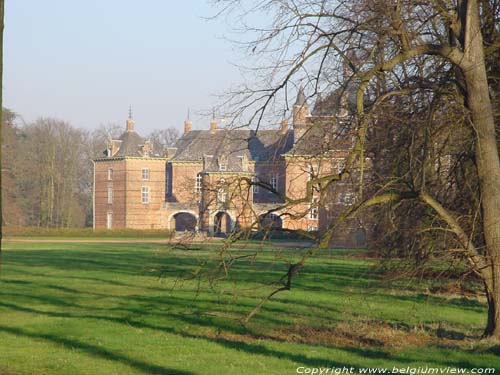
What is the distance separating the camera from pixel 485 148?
10969 mm

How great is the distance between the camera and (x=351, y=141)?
14.7 m

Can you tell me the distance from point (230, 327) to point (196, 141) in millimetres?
62268

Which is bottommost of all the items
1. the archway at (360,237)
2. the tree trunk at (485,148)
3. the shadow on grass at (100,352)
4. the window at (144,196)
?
the shadow on grass at (100,352)

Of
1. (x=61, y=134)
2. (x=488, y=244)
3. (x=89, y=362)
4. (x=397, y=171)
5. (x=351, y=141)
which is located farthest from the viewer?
(x=61, y=134)

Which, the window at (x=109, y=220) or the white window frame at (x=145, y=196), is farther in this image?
the window at (x=109, y=220)

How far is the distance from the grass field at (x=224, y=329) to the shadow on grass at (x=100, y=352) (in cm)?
1

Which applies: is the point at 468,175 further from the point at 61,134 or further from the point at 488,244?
the point at 61,134

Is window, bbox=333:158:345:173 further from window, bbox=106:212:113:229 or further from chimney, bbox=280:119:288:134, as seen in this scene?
window, bbox=106:212:113:229

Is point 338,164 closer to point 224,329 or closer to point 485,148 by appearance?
point 224,329

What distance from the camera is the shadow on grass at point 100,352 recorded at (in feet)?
31.0

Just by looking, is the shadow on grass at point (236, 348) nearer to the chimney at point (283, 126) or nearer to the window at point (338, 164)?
the chimney at point (283, 126)

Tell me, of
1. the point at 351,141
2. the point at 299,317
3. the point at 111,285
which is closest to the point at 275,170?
the point at 351,141

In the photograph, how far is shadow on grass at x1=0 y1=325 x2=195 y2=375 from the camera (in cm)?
946

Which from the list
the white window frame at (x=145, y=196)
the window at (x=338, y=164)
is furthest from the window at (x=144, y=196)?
the window at (x=338, y=164)
